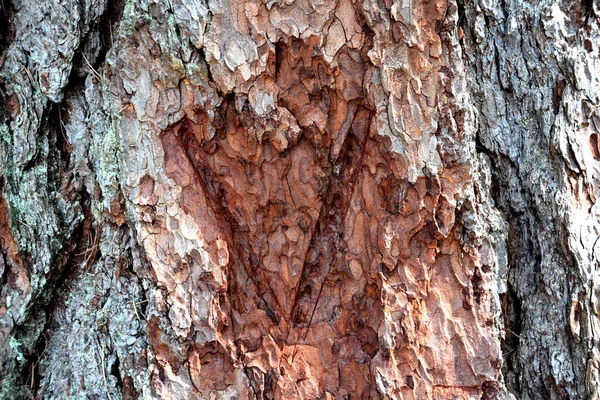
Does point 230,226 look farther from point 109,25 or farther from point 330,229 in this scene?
point 109,25

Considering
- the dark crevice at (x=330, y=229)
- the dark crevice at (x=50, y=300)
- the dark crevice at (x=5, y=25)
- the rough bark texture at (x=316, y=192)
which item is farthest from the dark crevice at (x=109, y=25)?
the dark crevice at (x=330, y=229)

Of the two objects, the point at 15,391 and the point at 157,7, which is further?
the point at 15,391

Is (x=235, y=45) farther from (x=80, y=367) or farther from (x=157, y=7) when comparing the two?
(x=80, y=367)

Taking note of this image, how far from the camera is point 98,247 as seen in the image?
1.60m

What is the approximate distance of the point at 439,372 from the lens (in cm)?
146

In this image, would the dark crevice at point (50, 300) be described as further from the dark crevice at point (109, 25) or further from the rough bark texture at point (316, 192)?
the dark crevice at point (109, 25)

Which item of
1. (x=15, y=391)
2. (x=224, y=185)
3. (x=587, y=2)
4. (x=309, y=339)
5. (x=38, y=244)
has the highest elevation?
(x=587, y=2)

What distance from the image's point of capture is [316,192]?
149 centimetres

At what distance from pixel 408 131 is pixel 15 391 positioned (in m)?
1.38

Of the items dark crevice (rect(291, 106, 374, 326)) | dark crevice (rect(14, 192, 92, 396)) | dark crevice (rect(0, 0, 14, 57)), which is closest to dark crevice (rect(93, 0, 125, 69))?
dark crevice (rect(0, 0, 14, 57))

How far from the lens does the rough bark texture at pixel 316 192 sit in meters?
1.41

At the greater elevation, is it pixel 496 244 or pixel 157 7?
pixel 157 7

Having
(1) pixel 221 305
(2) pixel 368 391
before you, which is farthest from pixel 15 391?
(2) pixel 368 391

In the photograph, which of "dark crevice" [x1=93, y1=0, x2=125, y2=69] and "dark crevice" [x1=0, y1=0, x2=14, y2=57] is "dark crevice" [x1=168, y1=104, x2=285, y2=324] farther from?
"dark crevice" [x1=0, y1=0, x2=14, y2=57]
